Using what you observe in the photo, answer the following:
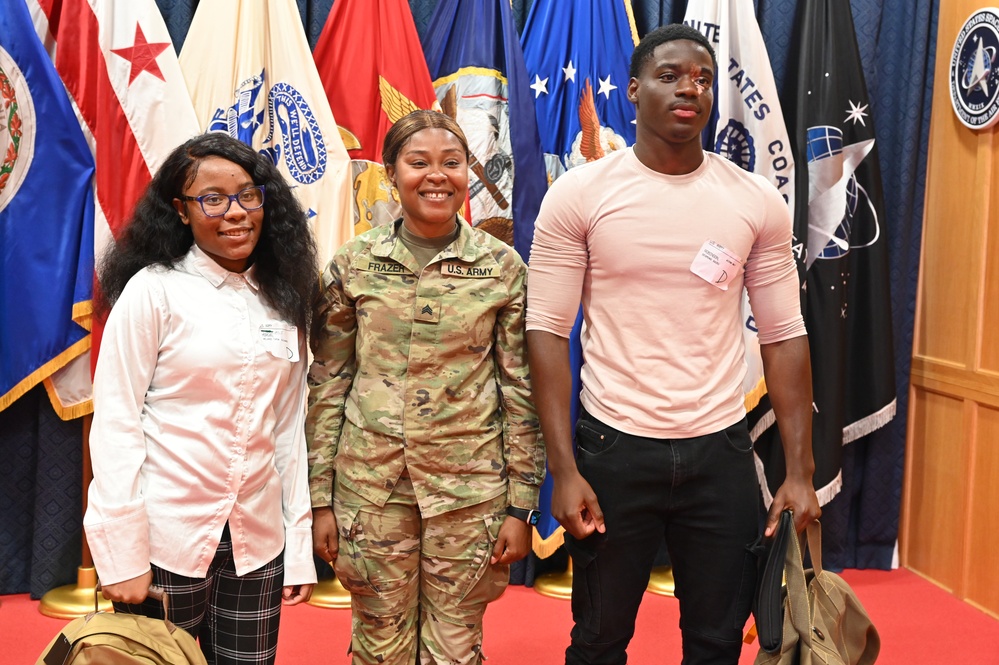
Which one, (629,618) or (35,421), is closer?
(629,618)

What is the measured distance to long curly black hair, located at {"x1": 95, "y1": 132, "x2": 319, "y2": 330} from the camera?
1689 mm

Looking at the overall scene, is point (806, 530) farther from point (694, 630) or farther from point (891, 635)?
point (891, 635)

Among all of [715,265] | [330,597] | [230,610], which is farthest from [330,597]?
[715,265]

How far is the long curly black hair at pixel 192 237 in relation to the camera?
169cm

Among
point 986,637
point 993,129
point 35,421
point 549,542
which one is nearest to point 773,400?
point 549,542

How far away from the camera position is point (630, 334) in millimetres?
1781

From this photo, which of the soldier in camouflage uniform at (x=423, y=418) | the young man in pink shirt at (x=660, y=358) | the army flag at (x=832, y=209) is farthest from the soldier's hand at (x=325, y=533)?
the army flag at (x=832, y=209)

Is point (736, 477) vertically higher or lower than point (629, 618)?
higher

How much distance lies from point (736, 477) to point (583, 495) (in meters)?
0.32

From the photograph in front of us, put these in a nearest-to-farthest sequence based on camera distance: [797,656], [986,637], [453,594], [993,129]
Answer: [797,656] → [453,594] → [986,637] → [993,129]

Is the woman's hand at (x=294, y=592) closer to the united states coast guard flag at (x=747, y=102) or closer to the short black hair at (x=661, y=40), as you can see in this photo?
the short black hair at (x=661, y=40)

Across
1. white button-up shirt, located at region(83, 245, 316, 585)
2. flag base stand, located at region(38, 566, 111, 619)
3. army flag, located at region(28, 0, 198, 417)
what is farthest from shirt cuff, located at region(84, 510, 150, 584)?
flag base stand, located at region(38, 566, 111, 619)

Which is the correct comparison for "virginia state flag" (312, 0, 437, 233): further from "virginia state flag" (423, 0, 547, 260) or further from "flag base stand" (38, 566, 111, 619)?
"flag base stand" (38, 566, 111, 619)

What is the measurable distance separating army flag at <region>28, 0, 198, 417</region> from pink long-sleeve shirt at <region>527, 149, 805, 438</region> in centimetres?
167
